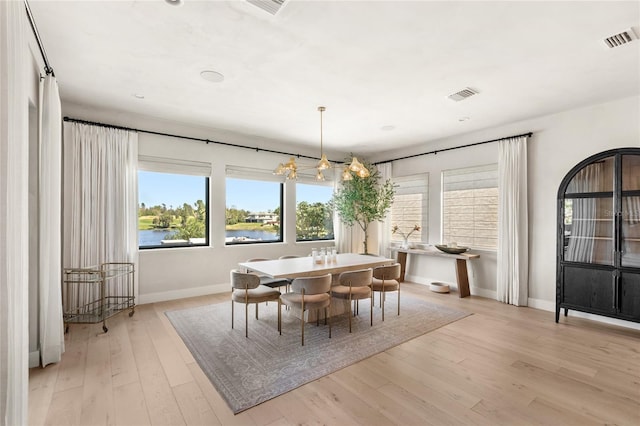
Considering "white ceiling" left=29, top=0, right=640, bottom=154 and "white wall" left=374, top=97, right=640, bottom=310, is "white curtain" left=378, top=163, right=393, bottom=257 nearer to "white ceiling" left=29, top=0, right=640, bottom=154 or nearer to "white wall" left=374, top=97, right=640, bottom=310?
"white wall" left=374, top=97, right=640, bottom=310

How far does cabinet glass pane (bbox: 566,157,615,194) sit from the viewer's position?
11.9 feet

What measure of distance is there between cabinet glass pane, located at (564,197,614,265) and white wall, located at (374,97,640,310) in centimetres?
57

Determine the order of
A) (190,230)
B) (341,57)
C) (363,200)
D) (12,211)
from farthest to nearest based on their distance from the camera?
(363,200)
(190,230)
(341,57)
(12,211)

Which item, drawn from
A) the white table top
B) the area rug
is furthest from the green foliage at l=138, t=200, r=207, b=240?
the white table top

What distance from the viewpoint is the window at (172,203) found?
4.77 meters

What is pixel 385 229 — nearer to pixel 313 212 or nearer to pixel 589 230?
pixel 313 212

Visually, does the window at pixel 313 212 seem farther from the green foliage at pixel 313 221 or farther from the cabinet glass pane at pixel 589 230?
the cabinet glass pane at pixel 589 230

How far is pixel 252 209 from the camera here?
5.87 m

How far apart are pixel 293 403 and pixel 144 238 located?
3756 millimetres

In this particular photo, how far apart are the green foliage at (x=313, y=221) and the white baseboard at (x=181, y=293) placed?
186 cm

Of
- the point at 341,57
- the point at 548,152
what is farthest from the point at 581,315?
the point at 341,57

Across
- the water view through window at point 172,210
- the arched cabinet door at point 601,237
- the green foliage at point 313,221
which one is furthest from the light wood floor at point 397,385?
the green foliage at point 313,221

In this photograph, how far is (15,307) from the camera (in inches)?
62.4

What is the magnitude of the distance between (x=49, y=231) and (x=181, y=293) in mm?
2455
